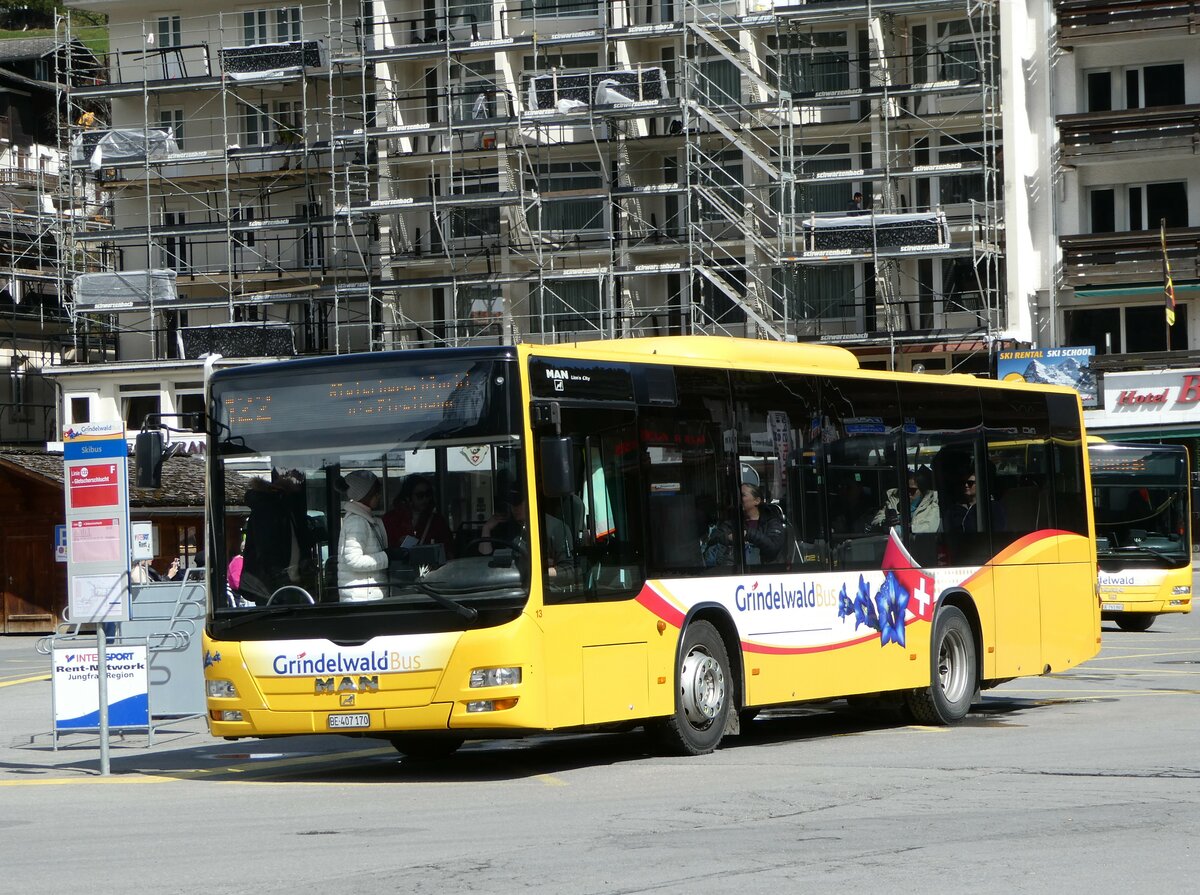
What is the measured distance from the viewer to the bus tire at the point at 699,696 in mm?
14227

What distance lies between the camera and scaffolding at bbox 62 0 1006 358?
5341cm

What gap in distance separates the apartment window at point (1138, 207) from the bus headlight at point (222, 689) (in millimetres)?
43951

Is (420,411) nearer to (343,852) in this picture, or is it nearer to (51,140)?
(343,852)

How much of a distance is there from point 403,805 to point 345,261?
161ft

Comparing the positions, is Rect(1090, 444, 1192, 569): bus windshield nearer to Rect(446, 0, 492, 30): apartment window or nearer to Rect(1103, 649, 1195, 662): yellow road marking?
Rect(1103, 649, 1195, 662): yellow road marking

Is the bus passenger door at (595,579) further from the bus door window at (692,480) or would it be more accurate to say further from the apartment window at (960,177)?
the apartment window at (960,177)

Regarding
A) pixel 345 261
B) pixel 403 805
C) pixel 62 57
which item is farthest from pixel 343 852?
pixel 62 57

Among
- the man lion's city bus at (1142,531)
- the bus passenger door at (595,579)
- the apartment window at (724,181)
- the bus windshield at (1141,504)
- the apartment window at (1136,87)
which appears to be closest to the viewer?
the bus passenger door at (595,579)

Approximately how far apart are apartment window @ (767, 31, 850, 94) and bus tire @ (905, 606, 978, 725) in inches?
1511

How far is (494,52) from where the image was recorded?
57.7m

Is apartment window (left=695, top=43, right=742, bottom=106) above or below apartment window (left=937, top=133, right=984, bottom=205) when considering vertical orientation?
above

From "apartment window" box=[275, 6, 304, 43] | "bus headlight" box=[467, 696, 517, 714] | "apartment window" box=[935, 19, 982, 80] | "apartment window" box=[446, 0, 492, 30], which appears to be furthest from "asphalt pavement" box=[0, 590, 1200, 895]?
"apartment window" box=[275, 6, 304, 43]

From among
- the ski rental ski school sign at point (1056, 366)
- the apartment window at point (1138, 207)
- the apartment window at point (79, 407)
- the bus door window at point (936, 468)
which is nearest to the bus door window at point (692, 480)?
the bus door window at point (936, 468)

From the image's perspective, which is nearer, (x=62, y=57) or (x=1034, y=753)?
(x=1034, y=753)
